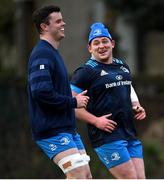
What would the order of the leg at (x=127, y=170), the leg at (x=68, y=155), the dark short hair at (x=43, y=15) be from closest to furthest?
the leg at (x=68, y=155) → the dark short hair at (x=43, y=15) → the leg at (x=127, y=170)

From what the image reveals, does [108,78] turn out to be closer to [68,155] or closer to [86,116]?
[86,116]

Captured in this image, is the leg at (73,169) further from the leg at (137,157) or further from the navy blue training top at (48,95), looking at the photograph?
the leg at (137,157)

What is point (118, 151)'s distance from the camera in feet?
25.7

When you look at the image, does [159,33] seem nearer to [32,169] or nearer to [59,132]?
[32,169]

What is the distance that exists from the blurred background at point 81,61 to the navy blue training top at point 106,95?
21.8 feet

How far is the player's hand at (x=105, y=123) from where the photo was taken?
7707 millimetres

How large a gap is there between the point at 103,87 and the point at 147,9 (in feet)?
35.0

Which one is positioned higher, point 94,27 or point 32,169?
point 94,27

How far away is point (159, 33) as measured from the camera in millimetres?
22531

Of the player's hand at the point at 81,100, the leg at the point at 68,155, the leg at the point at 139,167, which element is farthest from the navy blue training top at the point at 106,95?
the leg at the point at 68,155

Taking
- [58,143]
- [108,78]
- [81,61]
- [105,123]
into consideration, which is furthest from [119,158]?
[81,61]

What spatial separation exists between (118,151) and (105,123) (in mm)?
346

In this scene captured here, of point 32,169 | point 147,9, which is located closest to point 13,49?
point 147,9

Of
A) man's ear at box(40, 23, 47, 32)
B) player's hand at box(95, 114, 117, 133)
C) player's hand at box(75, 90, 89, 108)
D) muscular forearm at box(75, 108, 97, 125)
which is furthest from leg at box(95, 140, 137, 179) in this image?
man's ear at box(40, 23, 47, 32)
